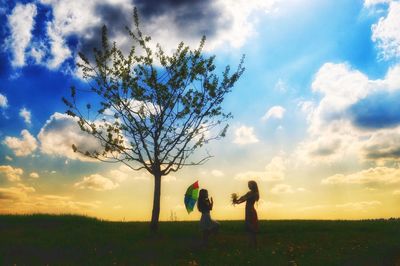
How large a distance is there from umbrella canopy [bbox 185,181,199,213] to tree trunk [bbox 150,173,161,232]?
4400 millimetres

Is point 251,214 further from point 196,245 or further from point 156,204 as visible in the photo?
point 156,204

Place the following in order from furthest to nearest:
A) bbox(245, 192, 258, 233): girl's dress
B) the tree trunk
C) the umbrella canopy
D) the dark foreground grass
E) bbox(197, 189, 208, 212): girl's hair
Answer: the tree trunk
the umbrella canopy
bbox(197, 189, 208, 212): girl's hair
bbox(245, 192, 258, 233): girl's dress
the dark foreground grass

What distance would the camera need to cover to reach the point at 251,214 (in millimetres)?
21234

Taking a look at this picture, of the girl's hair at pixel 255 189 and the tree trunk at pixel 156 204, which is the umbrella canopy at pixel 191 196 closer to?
the girl's hair at pixel 255 189

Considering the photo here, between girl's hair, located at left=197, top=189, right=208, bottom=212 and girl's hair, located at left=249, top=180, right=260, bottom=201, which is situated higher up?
girl's hair, located at left=249, top=180, right=260, bottom=201

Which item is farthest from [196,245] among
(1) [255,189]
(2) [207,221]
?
(1) [255,189]

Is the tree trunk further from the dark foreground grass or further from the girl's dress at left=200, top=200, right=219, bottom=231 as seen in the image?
the girl's dress at left=200, top=200, right=219, bottom=231

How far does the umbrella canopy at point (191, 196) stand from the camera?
77.6 ft

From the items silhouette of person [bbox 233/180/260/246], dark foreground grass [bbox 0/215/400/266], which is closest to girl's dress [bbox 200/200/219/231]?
dark foreground grass [bbox 0/215/400/266]

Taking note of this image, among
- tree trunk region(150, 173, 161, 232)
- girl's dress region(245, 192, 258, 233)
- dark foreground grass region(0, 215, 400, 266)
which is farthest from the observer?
tree trunk region(150, 173, 161, 232)

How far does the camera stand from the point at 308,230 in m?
29.2

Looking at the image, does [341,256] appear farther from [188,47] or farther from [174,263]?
[188,47]

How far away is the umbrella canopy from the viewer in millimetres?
23656

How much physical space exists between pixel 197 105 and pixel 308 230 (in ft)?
38.0
